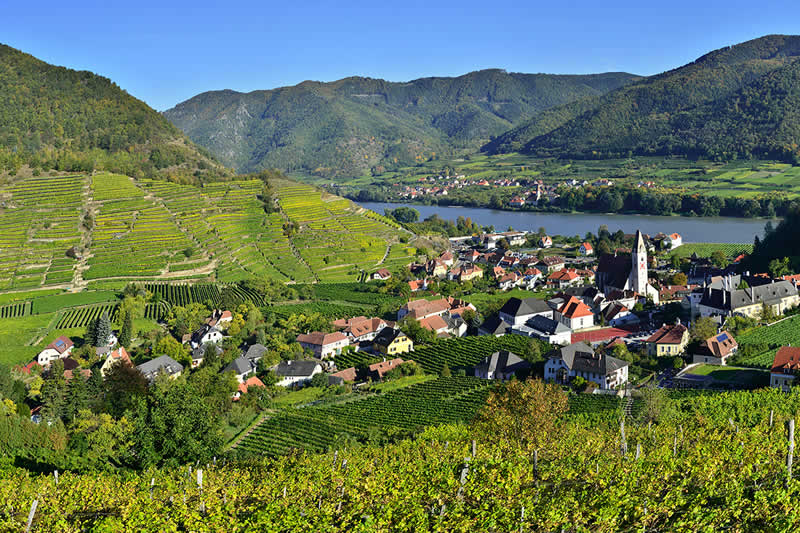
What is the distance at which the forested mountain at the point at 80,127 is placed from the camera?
232 feet

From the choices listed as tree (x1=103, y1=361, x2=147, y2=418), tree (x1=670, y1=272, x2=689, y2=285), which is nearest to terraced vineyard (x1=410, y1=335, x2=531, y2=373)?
tree (x1=103, y1=361, x2=147, y2=418)

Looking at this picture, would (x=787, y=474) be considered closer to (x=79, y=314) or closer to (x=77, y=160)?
(x=79, y=314)

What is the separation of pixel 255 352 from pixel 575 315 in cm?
1901

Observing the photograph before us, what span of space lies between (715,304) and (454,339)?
48.5 ft

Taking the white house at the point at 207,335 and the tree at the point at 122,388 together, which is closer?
the tree at the point at 122,388

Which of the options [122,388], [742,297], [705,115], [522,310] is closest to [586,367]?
[522,310]

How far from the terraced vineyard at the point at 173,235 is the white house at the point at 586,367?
25830mm

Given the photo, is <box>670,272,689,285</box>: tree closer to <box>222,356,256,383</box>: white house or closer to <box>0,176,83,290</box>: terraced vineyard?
<box>222,356,256,383</box>: white house

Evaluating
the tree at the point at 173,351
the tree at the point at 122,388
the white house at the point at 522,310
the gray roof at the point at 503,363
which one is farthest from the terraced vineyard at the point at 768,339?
the tree at the point at 173,351

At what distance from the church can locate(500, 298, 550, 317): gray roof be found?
23.1 ft

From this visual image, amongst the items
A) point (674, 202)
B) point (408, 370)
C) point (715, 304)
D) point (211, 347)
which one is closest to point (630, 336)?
point (715, 304)

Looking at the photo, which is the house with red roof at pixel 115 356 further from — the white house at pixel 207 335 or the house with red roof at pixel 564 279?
the house with red roof at pixel 564 279

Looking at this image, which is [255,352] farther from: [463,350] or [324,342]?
[463,350]

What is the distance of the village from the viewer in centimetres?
3309
